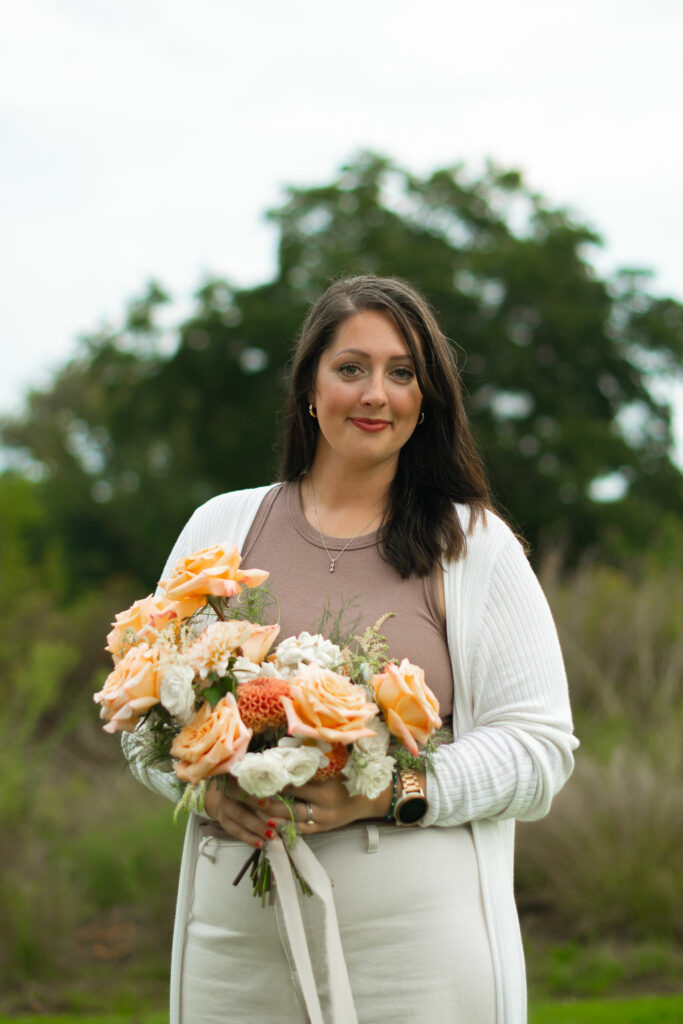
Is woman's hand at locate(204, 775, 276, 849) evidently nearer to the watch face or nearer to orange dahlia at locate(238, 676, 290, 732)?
orange dahlia at locate(238, 676, 290, 732)

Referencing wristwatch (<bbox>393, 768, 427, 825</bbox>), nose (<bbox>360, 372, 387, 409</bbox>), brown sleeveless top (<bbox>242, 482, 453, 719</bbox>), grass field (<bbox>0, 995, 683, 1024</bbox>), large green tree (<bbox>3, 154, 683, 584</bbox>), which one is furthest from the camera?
large green tree (<bbox>3, 154, 683, 584</bbox>)

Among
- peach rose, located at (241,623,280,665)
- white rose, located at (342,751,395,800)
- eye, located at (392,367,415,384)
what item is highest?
eye, located at (392,367,415,384)

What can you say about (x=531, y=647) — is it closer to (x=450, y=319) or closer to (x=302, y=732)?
(x=302, y=732)

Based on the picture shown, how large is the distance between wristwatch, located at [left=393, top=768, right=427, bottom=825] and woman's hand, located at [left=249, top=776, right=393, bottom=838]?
0.41 ft

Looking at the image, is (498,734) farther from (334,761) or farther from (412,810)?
(334,761)

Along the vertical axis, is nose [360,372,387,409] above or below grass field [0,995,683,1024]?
above

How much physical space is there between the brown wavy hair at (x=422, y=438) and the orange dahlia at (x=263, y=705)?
0.69m

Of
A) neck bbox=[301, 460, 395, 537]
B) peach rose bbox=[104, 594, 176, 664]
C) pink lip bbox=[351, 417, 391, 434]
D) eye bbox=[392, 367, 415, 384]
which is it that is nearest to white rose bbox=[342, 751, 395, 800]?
peach rose bbox=[104, 594, 176, 664]

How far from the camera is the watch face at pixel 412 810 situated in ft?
8.39

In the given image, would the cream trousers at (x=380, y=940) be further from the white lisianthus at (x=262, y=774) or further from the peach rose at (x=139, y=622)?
the peach rose at (x=139, y=622)

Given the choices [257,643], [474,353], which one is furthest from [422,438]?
[474,353]

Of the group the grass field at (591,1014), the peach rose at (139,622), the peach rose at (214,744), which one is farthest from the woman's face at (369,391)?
the grass field at (591,1014)

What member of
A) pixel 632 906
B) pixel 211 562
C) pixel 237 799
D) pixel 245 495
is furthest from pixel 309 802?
pixel 632 906

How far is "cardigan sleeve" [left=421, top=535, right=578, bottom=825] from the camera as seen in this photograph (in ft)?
A: 8.59
